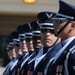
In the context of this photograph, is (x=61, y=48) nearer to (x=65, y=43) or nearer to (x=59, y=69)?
(x=65, y=43)

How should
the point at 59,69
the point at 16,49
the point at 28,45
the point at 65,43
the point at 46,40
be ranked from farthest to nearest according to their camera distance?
1. the point at 16,49
2. the point at 28,45
3. the point at 46,40
4. the point at 65,43
5. the point at 59,69

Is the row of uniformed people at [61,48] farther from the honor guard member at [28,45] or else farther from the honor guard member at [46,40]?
the honor guard member at [28,45]

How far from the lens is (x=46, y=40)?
230 inches

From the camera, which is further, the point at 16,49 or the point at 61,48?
the point at 16,49

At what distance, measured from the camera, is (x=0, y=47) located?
1800 centimetres

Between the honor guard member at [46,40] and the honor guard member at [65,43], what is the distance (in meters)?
0.49

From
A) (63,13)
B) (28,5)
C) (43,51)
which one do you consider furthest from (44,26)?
(28,5)

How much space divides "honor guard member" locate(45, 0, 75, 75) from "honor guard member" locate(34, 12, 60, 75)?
1.61 feet

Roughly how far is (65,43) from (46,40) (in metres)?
0.98

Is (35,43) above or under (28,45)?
above

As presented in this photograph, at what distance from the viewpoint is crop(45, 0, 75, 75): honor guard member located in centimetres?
464

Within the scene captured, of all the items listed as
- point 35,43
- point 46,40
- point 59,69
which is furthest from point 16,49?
point 59,69

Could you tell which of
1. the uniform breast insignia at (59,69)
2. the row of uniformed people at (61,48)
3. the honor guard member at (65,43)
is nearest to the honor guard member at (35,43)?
the row of uniformed people at (61,48)

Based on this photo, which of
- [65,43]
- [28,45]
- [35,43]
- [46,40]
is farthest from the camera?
[28,45]
